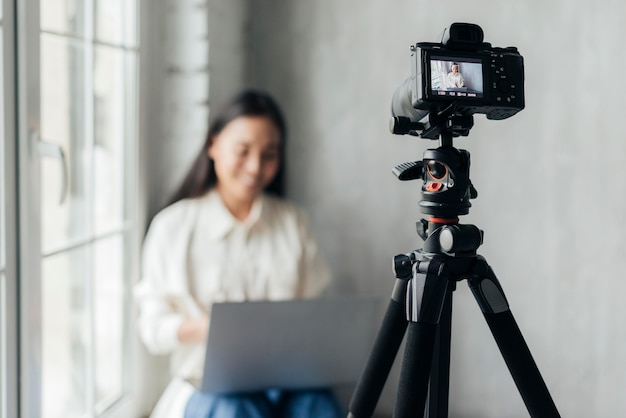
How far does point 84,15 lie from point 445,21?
1.08m

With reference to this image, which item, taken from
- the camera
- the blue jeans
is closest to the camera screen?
the camera

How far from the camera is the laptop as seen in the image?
144 centimetres

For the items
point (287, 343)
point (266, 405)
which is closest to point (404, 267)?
point (287, 343)

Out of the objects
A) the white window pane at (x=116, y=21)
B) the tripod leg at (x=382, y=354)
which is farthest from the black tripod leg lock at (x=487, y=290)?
the white window pane at (x=116, y=21)

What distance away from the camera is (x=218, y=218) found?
1.80 m

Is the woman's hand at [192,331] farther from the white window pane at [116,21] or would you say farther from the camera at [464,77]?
the camera at [464,77]

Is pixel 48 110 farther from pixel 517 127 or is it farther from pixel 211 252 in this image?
pixel 517 127

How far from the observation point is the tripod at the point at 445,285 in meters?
0.93

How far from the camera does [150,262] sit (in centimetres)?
175

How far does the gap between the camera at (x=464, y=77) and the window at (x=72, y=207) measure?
824mm

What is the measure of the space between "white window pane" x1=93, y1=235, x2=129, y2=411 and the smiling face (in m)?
0.35

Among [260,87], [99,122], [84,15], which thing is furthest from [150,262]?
[260,87]

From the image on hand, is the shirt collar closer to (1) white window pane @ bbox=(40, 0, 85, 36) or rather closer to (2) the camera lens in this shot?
(1) white window pane @ bbox=(40, 0, 85, 36)

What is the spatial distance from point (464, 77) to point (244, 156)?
0.94m
